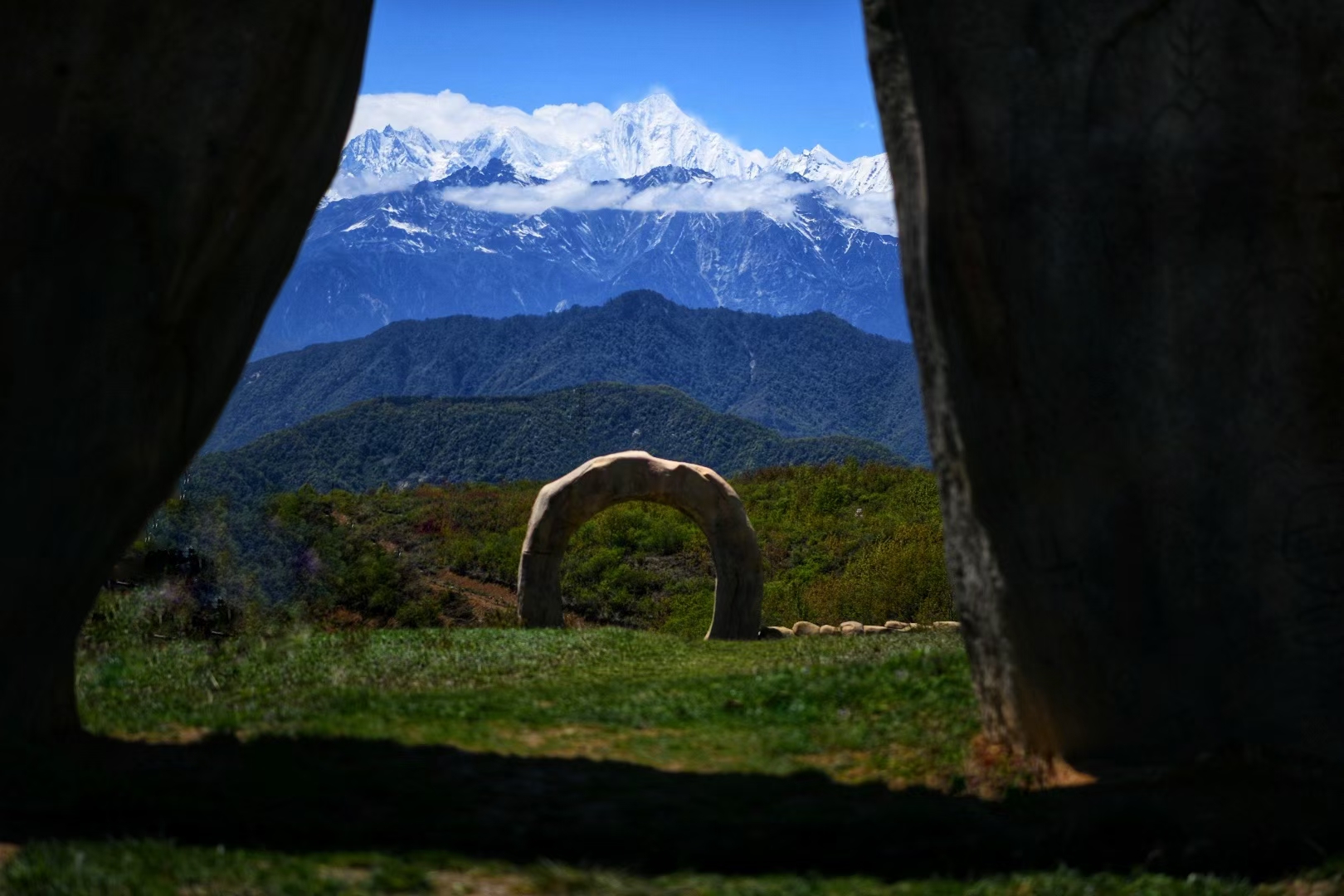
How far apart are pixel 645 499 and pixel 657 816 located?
15243 mm

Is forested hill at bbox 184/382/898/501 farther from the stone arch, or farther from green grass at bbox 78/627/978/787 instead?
green grass at bbox 78/627/978/787

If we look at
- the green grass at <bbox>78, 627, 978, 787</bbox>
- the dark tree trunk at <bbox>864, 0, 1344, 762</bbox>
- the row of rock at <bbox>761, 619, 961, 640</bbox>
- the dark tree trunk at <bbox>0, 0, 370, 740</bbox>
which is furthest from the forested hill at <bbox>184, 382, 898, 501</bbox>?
the dark tree trunk at <bbox>864, 0, 1344, 762</bbox>

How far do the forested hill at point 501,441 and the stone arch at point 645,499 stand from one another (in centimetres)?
6067

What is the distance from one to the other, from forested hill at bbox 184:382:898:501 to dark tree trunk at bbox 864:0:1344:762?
75278 millimetres

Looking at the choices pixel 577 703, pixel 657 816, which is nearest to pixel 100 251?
pixel 657 816

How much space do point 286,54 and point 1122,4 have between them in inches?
199

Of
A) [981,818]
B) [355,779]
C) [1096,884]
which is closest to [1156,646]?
[981,818]

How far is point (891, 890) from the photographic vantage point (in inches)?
228

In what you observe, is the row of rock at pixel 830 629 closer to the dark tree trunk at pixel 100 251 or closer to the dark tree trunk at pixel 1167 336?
the dark tree trunk at pixel 1167 336

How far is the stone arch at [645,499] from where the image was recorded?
71.6 ft

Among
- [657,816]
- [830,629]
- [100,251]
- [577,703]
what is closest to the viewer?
[657,816]

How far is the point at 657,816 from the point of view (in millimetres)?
6812

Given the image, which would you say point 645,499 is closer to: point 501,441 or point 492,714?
point 492,714

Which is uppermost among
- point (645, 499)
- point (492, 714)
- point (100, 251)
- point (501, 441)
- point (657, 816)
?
point (501, 441)
